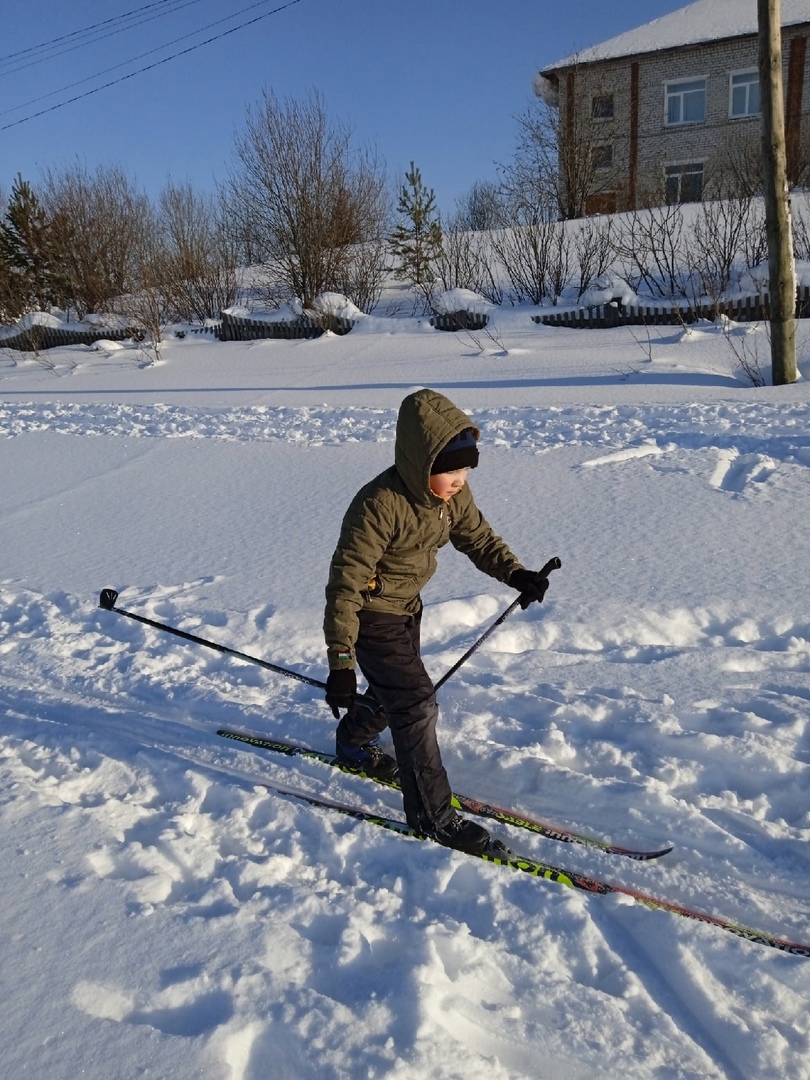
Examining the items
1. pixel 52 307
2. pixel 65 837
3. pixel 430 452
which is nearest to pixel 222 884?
pixel 65 837

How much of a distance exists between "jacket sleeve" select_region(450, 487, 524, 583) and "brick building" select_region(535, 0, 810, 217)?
2423cm

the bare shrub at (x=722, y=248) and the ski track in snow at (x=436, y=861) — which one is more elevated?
the bare shrub at (x=722, y=248)

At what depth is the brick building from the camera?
25.3 metres

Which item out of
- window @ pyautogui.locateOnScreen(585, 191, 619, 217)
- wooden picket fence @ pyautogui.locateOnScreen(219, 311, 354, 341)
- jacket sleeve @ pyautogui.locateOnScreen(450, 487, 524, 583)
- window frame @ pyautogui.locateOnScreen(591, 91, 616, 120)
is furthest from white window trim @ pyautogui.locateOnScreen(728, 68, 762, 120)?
jacket sleeve @ pyautogui.locateOnScreen(450, 487, 524, 583)

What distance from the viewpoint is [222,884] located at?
2396 mm

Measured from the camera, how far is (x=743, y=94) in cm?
2658

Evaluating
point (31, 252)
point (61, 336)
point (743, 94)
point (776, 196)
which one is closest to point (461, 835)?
point (776, 196)

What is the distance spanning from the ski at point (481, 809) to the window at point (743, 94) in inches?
1183

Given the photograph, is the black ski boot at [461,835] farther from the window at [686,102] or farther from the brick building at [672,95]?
the window at [686,102]

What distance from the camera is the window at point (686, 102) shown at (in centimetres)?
2706

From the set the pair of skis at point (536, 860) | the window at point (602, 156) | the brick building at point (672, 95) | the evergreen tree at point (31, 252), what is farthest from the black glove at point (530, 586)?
the window at point (602, 156)

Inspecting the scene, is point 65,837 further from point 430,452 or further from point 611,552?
point 611,552

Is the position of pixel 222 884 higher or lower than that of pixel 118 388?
lower

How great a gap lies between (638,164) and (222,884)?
30935 millimetres
